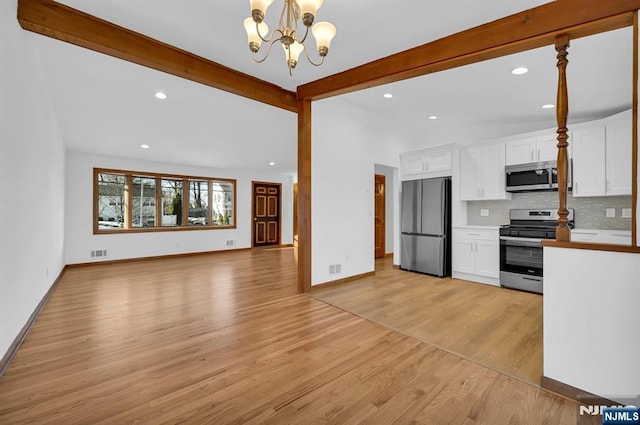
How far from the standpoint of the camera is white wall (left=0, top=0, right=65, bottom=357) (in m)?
2.14

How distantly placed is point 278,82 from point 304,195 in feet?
5.12

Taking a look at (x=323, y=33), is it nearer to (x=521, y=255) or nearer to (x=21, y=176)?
(x=21, y=176)

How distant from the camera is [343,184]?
15.6 feet

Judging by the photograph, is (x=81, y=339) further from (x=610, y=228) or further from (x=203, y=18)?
(x=610, y=228)

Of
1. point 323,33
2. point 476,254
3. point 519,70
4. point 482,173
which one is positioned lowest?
point 476,254

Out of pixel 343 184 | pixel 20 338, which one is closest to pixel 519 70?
pixel 343 184

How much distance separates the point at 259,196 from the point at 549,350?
8.60m

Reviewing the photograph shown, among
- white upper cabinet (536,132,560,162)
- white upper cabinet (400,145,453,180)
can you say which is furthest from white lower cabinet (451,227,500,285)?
white upper cabinet (536,132,560,162)

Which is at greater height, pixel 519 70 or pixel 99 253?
pixel 519 70

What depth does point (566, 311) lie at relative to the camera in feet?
6.40

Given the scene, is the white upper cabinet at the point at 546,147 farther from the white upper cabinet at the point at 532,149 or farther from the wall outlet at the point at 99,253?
the wall outlet at the point at 99,253

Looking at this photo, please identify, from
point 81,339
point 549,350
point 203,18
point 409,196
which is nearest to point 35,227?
point 81,339

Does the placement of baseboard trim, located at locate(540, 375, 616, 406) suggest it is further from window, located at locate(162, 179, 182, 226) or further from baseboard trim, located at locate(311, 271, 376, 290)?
window, located at locate(162, 179, 182, 226)

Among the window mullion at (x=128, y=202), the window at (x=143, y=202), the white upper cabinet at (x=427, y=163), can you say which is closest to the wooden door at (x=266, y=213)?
the window at (x=143, y=202)
